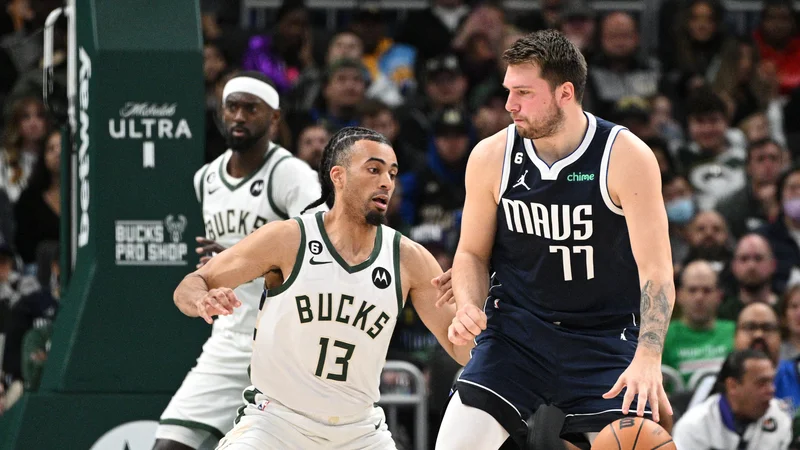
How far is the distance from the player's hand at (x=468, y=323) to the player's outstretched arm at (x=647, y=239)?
58 cm

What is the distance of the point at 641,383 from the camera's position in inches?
205

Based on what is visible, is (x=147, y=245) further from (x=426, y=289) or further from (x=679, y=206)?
(x=679, y=206)

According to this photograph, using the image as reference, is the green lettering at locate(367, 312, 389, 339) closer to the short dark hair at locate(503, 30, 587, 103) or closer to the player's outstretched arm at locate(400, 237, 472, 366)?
the player's outstretched arm at locate(400, 237, 472, 366)

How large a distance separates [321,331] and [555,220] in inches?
47.6

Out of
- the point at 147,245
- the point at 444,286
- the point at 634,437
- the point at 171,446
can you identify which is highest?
the point at 147,245

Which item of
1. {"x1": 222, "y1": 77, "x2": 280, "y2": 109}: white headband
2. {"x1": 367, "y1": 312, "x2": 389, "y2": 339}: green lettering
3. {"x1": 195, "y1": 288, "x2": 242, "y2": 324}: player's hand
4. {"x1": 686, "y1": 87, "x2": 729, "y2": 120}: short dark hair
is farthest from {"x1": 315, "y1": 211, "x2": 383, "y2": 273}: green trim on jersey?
{"x1": 686, "y1": 87, "x2": 729, "y2": 120}: short dark hair

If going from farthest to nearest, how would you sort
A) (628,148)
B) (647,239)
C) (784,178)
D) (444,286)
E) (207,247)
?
(784,178)
(207,247)
(444,286)
(628,148)
(647,239)

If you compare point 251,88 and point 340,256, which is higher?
point 251,88

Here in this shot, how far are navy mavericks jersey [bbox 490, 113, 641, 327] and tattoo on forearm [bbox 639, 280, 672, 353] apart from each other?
0.79ft

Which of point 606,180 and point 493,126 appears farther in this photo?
point 493,126

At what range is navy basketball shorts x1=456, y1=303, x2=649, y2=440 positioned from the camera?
550 centimetres

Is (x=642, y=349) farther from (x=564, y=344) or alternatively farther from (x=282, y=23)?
(x=282, y=23)

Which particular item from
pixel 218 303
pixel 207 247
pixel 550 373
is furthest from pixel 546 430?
pixel 207 247

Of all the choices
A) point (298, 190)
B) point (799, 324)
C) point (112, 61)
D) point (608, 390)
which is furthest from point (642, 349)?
point (799, 324)
